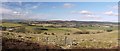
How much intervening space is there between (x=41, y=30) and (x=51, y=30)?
204mm

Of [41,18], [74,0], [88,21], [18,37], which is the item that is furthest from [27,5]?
[88,21]

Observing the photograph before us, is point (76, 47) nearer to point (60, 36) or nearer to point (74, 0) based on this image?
point (60, 36)

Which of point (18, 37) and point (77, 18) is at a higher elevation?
point (77, 18)

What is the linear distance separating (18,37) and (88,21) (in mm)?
1420

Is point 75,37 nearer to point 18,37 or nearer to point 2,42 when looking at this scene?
point 18,37

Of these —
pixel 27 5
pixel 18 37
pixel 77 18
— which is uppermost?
pixel 27 5

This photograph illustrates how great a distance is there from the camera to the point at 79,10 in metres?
3.97

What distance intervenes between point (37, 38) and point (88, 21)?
1.06 metres

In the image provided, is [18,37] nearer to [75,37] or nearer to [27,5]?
[27,5]

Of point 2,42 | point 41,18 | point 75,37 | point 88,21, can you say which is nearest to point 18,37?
point 2,42

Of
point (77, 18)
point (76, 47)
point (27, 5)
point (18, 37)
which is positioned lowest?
point (76, 47)

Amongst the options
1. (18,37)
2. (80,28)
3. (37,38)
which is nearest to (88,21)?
(80,28)

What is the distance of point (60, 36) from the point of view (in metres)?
4.08

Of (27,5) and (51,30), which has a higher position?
(27,5)
